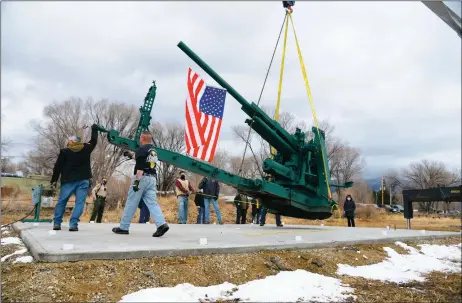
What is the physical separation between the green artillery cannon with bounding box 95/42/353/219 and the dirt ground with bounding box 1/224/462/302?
3.46 metres

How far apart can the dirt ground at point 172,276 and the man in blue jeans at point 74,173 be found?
168cm

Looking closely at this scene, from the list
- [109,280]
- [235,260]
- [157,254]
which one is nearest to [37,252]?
[109,280]

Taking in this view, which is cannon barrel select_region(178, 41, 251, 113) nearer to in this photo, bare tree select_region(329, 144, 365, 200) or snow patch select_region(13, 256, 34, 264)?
snow patch select_region(13, 256, 34, 264)

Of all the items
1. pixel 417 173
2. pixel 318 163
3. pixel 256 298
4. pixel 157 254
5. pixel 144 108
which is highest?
pixel 417 173

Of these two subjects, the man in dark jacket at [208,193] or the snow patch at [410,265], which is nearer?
the snow patch at [410,265]

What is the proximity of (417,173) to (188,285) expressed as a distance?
232 ft

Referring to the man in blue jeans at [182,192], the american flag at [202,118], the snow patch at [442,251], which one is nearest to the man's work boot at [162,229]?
the american flag at [202,118]

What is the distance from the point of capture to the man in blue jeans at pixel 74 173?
662 centimetres

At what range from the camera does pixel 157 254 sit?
4.32 metres

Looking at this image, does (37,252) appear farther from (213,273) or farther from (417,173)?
(417,173)

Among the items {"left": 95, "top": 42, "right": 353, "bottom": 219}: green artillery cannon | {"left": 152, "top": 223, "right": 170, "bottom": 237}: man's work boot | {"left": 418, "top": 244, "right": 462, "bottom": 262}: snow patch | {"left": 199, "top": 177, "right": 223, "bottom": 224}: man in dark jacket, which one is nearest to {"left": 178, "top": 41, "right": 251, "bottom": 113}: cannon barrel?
{"left": 95, "top": 42, "right": 353, "bottom": 219}: green artillery cannon

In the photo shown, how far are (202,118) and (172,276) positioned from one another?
17.7ft

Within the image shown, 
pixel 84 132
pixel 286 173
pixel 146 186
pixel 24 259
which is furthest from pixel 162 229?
pixel 84 132

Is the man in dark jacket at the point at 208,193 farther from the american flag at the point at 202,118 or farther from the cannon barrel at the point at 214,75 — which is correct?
the cannon barrel at the point at 214,75
